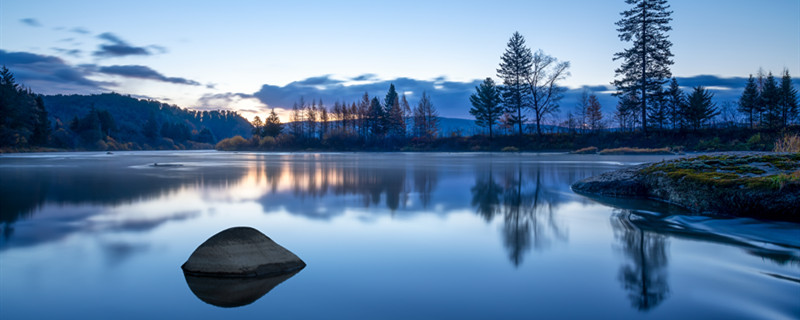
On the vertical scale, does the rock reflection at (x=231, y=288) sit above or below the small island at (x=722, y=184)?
below

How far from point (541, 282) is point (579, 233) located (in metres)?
2.29

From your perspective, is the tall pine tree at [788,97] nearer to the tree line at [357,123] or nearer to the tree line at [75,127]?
the tree line at [357,123]

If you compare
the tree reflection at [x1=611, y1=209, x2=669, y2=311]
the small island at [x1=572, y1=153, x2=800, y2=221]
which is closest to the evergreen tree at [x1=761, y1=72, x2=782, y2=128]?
the small island at [x1=572, y1=153, x2=800, y2=221]

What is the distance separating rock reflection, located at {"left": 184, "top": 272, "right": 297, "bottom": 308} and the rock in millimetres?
76

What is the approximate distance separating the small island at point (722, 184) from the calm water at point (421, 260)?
391mm

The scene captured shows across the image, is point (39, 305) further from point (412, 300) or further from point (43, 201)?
point (43, 201)

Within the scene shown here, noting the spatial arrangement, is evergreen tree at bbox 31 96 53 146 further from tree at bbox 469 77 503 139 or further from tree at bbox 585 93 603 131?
tree at bbox 585 93 603 131

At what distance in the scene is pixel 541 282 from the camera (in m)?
3.53

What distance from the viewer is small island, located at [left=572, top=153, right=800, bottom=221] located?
19.0 ft

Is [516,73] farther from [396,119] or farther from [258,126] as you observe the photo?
[258,126]

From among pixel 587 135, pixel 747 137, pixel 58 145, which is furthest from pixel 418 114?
pixel 58 145

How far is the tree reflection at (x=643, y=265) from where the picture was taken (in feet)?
10.5

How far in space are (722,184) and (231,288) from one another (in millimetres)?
7120

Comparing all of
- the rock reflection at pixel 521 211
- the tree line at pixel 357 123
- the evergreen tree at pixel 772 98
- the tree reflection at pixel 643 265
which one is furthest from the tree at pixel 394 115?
the tree reflection at pixel 643 265
